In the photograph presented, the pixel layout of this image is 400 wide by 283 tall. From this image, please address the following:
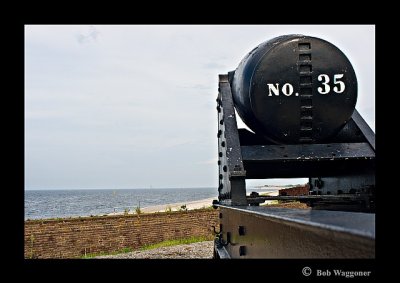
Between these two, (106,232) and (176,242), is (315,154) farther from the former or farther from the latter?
(176,242)

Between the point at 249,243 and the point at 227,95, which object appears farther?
the point at 227,95

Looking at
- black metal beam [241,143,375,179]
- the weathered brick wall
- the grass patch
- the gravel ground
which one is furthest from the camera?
the grass patch

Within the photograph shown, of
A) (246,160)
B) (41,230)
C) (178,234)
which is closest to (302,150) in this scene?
(246,160)

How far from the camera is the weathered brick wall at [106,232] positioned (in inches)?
555

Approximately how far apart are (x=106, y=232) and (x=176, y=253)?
2.68m

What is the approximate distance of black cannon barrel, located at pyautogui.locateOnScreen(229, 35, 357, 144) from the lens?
4.67 m

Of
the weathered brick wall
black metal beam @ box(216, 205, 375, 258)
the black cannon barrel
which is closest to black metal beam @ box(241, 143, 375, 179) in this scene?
the black cannon barrel

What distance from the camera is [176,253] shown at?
46.5ft

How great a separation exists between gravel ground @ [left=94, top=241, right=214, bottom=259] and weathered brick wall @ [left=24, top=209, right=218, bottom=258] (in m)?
0.76

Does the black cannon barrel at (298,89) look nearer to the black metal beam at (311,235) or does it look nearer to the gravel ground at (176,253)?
the black metal beam at (311,235)

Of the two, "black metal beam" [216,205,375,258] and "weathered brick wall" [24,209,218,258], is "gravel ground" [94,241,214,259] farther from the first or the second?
"black metal beam" [216,205,375,258]

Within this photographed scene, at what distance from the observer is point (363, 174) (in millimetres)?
4922
